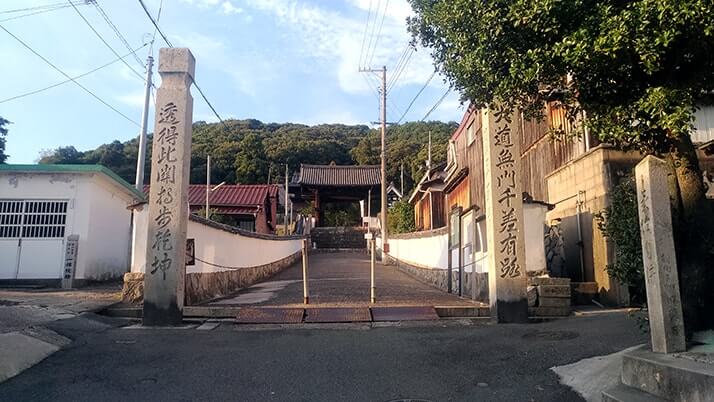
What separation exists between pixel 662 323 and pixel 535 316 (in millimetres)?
4900

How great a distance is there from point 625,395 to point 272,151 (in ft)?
190

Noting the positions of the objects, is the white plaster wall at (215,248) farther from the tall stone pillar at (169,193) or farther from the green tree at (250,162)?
the green tree at (250,162)

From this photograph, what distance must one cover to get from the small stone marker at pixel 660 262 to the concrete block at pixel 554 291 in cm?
482

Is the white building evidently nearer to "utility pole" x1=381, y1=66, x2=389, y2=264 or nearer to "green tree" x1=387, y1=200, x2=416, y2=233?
"utility pole" x1=381, y1=66, x2=389, y2=264

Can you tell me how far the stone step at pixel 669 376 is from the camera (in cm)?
372

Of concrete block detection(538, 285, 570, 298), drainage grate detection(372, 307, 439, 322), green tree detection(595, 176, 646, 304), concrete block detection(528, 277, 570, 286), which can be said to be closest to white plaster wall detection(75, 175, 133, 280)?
drainage grate detection(372, 307, 439, 322)

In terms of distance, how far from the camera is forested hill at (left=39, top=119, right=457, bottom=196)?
4150 cm

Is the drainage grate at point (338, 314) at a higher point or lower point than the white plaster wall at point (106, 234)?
lower

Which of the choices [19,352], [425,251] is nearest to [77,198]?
[19,352]

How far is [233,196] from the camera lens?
31.2m

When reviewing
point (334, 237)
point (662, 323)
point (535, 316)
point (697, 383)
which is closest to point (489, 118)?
point (535, 316)

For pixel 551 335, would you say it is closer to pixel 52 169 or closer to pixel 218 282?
pixel 218 282

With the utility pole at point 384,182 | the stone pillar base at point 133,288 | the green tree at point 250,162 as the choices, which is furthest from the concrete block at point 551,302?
the green tree at point 250,162

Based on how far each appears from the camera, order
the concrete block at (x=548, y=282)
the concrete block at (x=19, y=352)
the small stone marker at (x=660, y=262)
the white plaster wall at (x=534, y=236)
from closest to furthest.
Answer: the small stone marker at (x=660, y=262) < the concrete block at (x=19, y=352) < the concrete block at (x=548, y=282) < the white plaster wall at (x=534, y=236)
